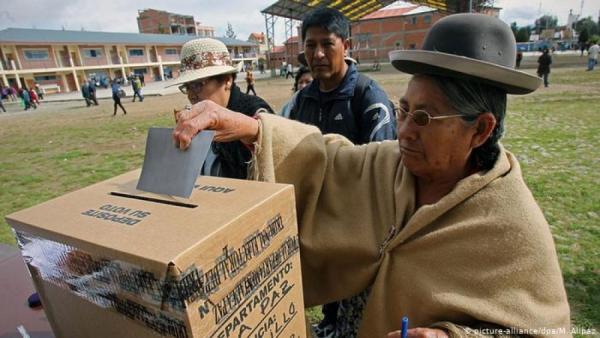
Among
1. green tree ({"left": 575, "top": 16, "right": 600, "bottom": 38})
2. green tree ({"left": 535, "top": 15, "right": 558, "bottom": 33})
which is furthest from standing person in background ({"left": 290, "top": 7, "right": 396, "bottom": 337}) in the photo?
green tree ({"left": 535, "top": 15, "right": 558, "bottom": 33})

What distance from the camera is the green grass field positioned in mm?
2869

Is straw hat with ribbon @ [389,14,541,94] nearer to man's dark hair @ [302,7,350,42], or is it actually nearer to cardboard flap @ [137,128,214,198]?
cardboard flap @ [137,128,214,198]

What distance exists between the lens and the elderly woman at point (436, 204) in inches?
36.1

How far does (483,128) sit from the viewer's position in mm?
1051

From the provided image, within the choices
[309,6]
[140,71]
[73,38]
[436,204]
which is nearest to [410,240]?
[436,204]

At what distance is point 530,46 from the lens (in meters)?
55.4

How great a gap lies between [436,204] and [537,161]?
508 cm

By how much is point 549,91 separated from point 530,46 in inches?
2153

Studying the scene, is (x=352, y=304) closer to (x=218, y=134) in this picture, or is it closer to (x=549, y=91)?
(x=218, y=134)

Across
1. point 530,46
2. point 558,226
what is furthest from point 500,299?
point 530,46

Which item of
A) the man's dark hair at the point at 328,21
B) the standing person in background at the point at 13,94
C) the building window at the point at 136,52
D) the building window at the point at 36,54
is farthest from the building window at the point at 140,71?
the man's dark hair at the point at 328,21

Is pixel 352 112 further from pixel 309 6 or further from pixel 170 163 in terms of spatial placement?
pixel 309 6

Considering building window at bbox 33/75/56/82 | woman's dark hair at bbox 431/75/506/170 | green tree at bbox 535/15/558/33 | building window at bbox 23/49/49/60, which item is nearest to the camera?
woman's dark hair at bbox 431/75/506/170

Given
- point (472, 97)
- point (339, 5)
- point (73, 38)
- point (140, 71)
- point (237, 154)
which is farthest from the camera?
point (140, 71)
